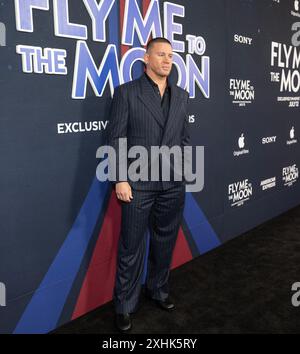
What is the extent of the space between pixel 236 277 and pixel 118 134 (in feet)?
4.93

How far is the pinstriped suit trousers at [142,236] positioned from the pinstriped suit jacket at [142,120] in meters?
0.09

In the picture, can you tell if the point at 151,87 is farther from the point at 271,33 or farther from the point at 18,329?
the point at 271,33

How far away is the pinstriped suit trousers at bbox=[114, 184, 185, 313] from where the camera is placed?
6.79 feet

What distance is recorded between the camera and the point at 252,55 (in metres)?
3.48

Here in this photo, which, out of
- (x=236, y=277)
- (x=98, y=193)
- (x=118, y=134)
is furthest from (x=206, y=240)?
(x=118, y=134)

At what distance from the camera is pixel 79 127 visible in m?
2.09

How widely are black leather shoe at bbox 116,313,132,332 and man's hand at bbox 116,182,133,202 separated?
689 millimetres

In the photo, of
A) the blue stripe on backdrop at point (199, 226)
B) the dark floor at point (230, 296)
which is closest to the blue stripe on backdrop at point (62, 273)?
the dark floor at point (230, 296)

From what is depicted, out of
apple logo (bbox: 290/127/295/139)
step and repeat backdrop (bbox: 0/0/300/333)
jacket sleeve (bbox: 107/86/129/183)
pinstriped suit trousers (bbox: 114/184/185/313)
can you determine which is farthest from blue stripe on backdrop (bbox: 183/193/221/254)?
apple logo (bbox: 290/127/295/139)

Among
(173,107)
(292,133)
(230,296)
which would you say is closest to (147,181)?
(173,107)

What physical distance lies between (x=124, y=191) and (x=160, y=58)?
2.37 ft

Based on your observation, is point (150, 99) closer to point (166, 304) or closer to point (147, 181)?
point (147, 181)

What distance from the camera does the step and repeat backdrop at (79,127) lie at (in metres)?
1.83

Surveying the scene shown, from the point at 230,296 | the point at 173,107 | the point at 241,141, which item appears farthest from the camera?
the point at 241,141
